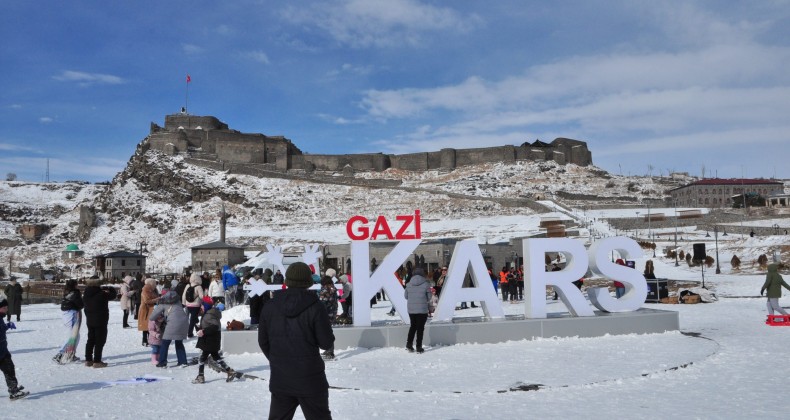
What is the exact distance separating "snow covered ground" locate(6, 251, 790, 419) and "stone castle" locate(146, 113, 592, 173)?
73.0 meters

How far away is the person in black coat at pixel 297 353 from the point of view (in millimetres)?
3949

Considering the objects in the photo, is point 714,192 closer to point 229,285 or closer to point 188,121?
point 188,121

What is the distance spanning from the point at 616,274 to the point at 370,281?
4.83m

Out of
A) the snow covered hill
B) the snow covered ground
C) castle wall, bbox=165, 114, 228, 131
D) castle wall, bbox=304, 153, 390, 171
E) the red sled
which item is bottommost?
the snow covered ground

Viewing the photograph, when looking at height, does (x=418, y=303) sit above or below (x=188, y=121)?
below

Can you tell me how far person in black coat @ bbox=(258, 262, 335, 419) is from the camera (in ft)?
13.0

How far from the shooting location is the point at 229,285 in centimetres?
1795

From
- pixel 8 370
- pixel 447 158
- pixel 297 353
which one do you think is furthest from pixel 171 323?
pixel 447 158

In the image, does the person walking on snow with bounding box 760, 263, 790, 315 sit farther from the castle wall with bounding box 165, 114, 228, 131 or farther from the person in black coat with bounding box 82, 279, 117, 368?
the castle wall with bounding box 165, 114, 228, 131

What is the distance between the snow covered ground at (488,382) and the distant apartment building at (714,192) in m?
73.7

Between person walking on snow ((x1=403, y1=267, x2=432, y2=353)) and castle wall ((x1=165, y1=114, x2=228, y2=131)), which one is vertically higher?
castle wall ((x1=165, y1=114, x2=228, y2=131))

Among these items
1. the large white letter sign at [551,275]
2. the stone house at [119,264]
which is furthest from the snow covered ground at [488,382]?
the stone house at [119,264]

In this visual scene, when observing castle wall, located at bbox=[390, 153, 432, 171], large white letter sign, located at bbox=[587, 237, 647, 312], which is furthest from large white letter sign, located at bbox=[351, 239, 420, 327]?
castle wall, located at bbox=[390, 153, 432, 171]

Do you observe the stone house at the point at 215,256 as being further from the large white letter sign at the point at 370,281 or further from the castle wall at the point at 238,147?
the castle wall at the point at 238,147
